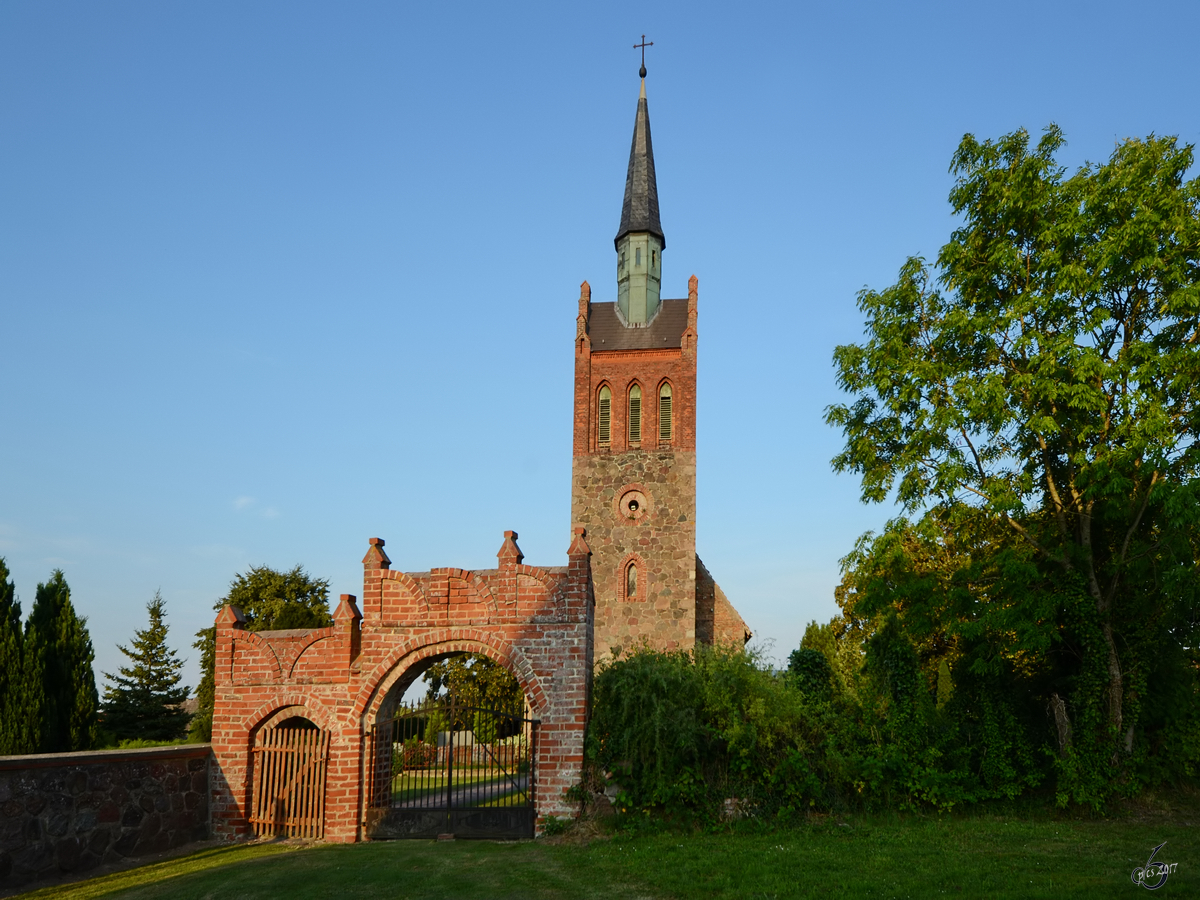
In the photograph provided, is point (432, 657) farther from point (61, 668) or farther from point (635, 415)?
point (635, 415)

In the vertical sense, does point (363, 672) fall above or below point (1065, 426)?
below

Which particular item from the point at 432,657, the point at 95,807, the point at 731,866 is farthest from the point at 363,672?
the point at 731,866

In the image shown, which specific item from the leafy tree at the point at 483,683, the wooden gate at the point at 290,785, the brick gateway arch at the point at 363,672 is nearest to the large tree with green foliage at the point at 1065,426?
the brick gateway arch at the point at 363,672

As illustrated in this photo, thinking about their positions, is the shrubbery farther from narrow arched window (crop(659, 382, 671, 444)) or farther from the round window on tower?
narrow arched window (crop(659, 382, 671, 444))

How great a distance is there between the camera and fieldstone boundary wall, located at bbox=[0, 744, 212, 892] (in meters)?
11.7

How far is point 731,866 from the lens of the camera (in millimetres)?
11211

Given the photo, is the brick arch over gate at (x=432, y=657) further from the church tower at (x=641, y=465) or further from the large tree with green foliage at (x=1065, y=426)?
the church tower at (x=641, y=465)

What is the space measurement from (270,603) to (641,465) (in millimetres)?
13413

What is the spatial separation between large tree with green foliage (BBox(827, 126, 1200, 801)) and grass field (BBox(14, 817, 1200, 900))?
2766mm

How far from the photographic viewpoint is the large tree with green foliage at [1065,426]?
1446 centimetres

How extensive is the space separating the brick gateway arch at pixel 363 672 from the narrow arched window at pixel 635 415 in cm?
1761

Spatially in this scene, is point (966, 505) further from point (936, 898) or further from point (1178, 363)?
point (936, 898)

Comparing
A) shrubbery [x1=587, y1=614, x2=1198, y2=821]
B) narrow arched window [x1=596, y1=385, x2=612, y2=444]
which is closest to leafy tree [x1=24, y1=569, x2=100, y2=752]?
shrubbery [x1=587, y1=614, x2=1198, y2=821]

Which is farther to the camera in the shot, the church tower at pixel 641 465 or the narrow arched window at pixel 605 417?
the narrow arched window at pixel 605 417
